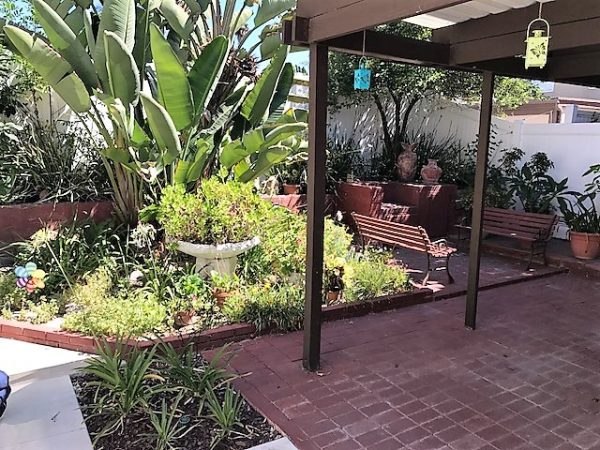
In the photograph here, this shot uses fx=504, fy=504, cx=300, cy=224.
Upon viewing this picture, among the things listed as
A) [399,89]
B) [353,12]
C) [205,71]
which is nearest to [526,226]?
[399,89]

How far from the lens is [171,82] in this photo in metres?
4.46

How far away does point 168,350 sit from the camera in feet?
10.8

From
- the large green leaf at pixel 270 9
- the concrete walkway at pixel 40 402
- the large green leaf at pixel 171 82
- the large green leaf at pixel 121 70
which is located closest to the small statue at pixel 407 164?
the large green leaf at pixel 270 9

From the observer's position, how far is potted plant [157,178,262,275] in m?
4.57

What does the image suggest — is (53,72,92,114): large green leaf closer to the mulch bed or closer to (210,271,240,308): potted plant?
(210,271,240,308): potted plant

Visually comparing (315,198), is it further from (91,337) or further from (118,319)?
(91,337)

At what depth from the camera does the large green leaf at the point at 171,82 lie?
4.24m

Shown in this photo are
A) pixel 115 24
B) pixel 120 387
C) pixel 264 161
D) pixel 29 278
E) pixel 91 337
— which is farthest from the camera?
pixel 264 161

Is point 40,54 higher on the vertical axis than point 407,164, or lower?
higher

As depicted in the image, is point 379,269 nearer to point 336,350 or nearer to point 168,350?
point 336,350

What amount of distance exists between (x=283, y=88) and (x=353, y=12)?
3369 mm

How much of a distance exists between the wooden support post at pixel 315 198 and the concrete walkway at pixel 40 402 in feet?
5.18

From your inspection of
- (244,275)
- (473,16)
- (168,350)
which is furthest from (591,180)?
(168,350)

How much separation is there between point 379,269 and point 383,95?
16.5 feet
